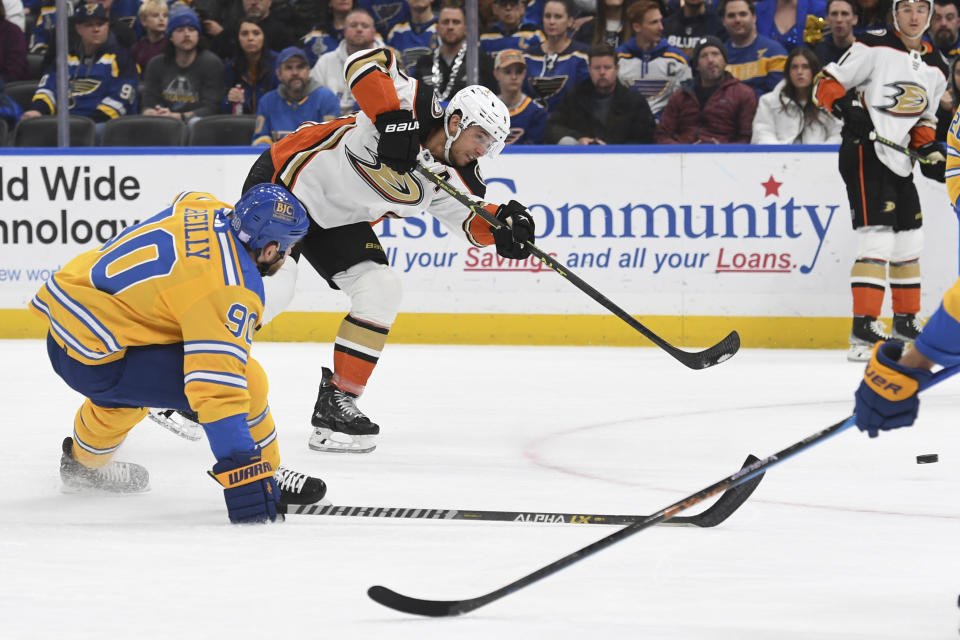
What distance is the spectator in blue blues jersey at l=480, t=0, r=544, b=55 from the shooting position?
733 centimetres

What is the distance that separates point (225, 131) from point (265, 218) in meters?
4.52

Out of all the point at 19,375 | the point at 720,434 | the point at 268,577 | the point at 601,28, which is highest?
the point at 601,28

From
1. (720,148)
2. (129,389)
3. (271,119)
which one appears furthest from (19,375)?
(720,148)

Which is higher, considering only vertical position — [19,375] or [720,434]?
[720,434]

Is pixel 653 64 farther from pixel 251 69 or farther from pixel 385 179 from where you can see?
pixel 385 179

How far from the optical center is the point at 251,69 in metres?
7.59

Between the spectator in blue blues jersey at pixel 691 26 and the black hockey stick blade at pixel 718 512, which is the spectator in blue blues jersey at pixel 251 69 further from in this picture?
the black hockey stick blade at pixel 718 512

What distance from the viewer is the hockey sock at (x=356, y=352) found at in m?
4.10

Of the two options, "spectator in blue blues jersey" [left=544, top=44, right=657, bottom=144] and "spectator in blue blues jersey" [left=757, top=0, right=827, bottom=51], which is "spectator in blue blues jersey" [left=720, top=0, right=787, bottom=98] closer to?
"spectator in blue blues jersey" [left=757, top=0, right=827, bottom=51]

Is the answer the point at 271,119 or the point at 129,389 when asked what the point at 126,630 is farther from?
the point at 271,119

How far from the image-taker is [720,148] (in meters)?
6.59

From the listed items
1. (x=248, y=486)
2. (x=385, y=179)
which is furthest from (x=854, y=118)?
(x=248, y=486)

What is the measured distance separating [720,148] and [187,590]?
4.69 metres

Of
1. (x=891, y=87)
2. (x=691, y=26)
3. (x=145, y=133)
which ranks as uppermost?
(x=691, y=26)
